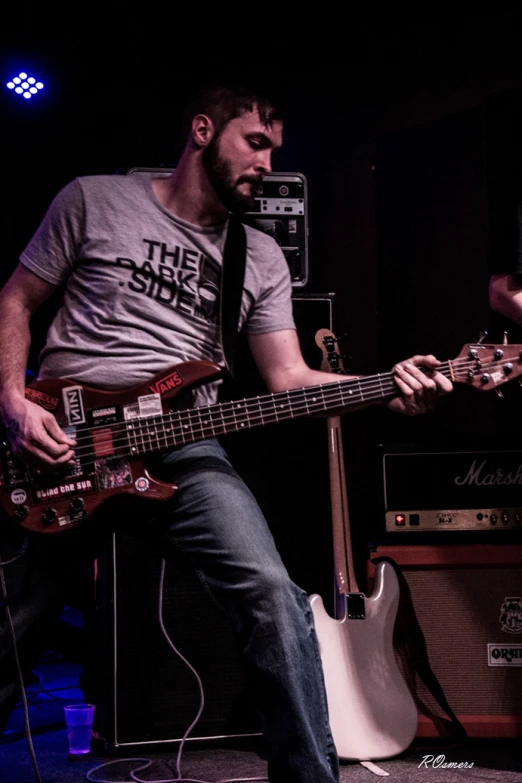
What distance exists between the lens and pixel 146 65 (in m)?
4.72

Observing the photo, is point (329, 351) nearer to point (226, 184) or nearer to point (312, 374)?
point (312, 374)

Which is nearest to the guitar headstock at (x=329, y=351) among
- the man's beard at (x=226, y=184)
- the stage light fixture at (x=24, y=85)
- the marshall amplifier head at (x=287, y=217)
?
the marshall amplifier head at (x=287, y=217)

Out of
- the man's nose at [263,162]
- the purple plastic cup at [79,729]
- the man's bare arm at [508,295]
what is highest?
the man's nose at [263,162]

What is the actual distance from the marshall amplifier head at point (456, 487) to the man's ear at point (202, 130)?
49.0 inches

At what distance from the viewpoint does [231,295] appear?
2.47 m

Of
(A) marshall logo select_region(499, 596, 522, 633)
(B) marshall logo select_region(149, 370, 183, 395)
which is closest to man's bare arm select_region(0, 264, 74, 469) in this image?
(B) marshall logo select_region(149, 370, 183, 395)

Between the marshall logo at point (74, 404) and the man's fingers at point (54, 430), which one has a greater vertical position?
the marshall logo at point (74, 404)

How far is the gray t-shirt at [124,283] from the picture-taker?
89.7 inches

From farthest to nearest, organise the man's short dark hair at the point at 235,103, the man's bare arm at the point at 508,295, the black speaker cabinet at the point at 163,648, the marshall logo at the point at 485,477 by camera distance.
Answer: the marshall logo at the point at 485,477 < the black speaker cabinet at the point at 163,648 < the man's bare arm at the point at 508,295 < the man's short dark hair at the point at 235,103

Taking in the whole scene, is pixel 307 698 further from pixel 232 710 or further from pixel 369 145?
pixel 369 145

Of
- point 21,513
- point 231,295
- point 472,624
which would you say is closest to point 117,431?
point 21,513

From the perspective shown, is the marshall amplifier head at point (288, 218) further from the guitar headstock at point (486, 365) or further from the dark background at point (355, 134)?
the guitar headstock at point (486, 365)

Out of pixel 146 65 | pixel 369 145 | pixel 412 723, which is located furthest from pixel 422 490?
pixel 146 65

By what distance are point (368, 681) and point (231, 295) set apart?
4.64 feet
